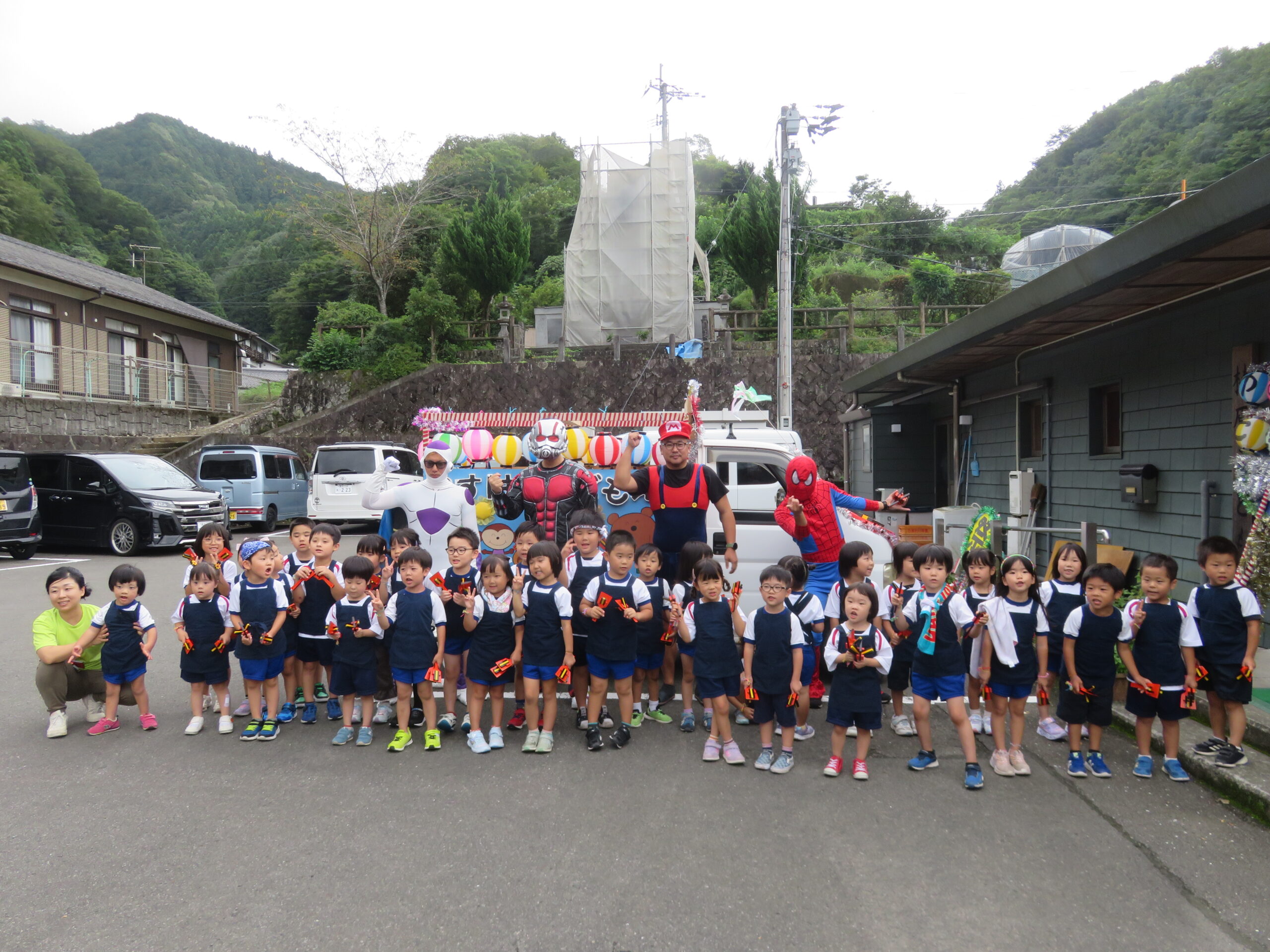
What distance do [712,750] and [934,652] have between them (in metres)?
1.38

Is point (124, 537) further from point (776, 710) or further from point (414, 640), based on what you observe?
point (776, 710)

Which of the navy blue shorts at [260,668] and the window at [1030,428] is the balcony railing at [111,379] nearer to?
the navy blue shorts at [260,668]

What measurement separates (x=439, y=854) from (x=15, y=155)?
46.2 m

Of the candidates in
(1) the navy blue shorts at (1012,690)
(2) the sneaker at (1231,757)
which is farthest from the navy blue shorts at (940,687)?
(2) the sneaker at (1231,757)

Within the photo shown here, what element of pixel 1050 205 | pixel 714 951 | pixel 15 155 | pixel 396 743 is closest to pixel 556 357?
pixel 396 743

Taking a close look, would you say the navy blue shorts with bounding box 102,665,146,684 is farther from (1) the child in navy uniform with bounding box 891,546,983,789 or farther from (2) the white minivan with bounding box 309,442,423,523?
(2) the white minivan with bounding box 309,442,423,523

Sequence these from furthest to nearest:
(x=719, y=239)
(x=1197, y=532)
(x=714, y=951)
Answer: (x=719, y=239) < (x=1197, y=532) < (x=714, y=951)

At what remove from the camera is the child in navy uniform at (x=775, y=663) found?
15.1 ft

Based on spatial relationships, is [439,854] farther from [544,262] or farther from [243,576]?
[544,262]

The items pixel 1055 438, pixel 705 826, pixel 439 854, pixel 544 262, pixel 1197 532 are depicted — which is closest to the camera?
pixel 439 854

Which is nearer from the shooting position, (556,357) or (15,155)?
(556,357)

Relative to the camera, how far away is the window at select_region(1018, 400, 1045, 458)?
34.1 feet

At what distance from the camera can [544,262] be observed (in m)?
40.7

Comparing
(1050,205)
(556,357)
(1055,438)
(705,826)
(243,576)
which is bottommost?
(705,826)
